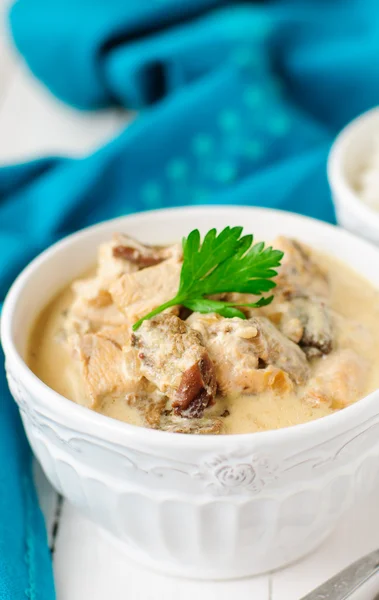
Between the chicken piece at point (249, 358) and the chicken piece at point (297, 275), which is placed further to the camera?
the chicken piece at point (297, 275)

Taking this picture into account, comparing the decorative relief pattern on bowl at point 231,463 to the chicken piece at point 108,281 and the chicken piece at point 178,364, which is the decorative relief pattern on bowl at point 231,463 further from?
the chicken piece at point 108,281

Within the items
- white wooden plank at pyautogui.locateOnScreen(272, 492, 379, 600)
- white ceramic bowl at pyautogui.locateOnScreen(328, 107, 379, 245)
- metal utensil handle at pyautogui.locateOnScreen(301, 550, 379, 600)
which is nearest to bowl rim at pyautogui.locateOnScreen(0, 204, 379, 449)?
metal utensil handle at pyautogui.locateOnScreen(301, 550, 379, 600)

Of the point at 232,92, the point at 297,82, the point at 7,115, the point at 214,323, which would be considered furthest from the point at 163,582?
the point at 7,115

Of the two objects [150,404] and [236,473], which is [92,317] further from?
[236,473]

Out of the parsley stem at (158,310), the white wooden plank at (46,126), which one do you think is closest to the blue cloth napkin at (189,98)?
the white wooden plank at (46,126)

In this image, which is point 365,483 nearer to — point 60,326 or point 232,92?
point 60,326

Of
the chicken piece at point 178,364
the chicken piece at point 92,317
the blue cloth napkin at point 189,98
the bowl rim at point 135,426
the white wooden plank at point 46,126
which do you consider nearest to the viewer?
the bowl rim at point 135,426

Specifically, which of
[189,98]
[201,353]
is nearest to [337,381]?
[201,353]
